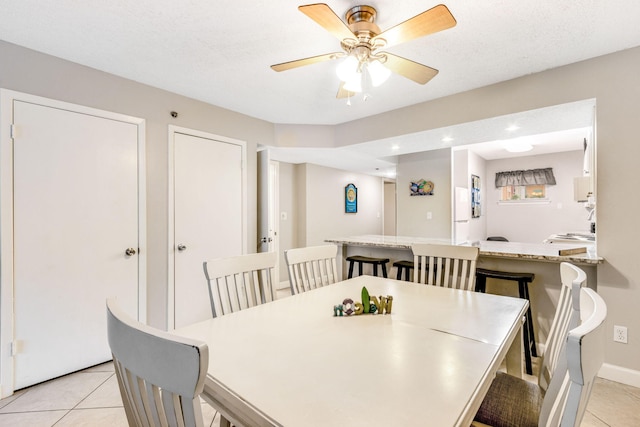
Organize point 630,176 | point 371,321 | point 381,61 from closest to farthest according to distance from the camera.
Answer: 1. point 371,321
2. point 381,61
3. point 630,176

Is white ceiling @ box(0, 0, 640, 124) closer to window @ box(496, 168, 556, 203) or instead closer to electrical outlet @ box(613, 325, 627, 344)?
electrical outlet @ box(613, 325, 627, 344)

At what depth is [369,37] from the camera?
5.11ft

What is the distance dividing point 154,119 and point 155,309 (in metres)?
1.69

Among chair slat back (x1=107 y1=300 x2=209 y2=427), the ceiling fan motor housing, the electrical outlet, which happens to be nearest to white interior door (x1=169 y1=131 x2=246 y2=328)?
the ceiling fan motor housing

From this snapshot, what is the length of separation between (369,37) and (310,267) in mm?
1441

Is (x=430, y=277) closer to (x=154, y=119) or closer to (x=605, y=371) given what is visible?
(x=605, y=371)

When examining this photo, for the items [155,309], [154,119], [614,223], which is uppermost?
[154,119]

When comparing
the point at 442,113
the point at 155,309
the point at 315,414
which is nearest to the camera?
the point at 315,414

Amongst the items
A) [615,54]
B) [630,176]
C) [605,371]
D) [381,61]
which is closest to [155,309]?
[381,61]

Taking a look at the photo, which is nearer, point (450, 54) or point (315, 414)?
point (315, 414)

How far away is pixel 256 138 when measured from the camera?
3.54 m

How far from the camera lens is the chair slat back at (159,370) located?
48cm

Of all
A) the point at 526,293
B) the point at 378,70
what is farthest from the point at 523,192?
the point at 378,70

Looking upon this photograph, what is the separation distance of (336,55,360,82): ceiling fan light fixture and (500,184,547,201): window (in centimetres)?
588
